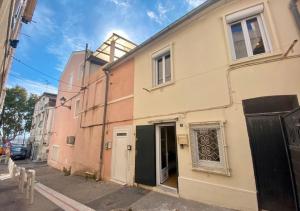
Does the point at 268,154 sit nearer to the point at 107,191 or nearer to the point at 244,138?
the point at 244,138

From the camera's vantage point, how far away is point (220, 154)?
4.46 meters

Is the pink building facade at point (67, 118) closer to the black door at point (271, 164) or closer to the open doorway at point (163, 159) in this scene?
the open doorway at point (163, 159)

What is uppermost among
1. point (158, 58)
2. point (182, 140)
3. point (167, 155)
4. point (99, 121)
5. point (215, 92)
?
point (158, 58)

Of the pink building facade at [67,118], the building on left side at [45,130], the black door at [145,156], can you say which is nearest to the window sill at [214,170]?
the black door at [145,156]

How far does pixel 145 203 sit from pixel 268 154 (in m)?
3.76

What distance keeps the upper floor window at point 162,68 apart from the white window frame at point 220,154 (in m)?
2.46

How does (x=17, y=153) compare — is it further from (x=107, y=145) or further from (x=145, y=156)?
(x=145, y=156)

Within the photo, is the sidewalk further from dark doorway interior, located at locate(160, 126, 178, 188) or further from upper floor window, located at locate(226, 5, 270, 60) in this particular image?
upper floor window, located at locate(226, 5, 270, 60)

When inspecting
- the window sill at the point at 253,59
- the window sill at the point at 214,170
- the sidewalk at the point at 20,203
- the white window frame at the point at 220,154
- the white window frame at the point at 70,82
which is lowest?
the sidewalk at the point at 20,203

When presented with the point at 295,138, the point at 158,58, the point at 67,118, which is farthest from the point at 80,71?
the point at 295,138

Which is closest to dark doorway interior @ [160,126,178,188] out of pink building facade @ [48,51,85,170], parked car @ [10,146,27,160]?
pink building facade @ [48,51,85,170]

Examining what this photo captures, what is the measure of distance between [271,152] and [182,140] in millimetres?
2403

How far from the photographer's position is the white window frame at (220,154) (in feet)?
14.1

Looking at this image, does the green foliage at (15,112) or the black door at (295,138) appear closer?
the black door at (295,138)
